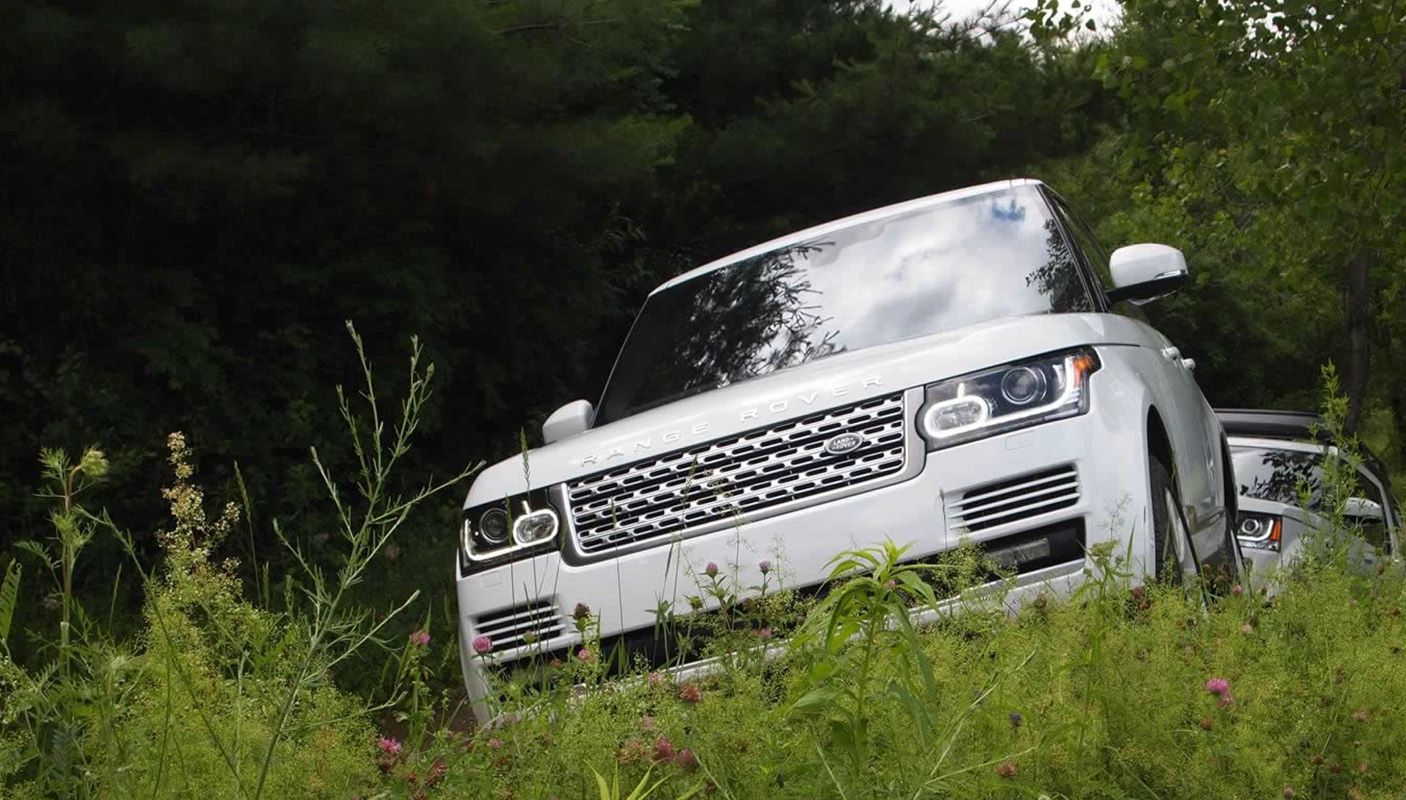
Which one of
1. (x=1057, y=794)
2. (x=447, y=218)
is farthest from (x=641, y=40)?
(x=1057, y=794)

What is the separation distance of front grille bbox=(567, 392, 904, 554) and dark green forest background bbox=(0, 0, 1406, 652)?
17.4 ft

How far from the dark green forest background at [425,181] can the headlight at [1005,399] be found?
19.1 ft

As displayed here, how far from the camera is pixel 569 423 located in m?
6.03

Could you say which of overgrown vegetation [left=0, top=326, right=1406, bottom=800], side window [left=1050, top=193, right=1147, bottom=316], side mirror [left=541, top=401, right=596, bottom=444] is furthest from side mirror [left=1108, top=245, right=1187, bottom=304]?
overgrown vegetation [left=0, top=326, right=1406, bottom=800]

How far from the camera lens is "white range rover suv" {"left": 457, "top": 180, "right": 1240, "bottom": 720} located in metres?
4.32

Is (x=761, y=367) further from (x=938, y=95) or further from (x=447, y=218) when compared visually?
(x=938, y=95)

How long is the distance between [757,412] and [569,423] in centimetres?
150

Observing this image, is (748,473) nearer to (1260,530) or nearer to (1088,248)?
(1088,248)

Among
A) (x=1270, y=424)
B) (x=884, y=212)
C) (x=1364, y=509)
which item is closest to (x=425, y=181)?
(x=884, y=212)

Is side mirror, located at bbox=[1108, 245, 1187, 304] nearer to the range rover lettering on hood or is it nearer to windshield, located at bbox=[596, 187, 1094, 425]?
windshield, located at bbox=[596, 187, 1094, 425]

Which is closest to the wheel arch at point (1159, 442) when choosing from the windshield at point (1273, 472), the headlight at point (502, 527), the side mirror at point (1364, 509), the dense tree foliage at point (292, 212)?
Answer: the side mirror at point (1364, 509)

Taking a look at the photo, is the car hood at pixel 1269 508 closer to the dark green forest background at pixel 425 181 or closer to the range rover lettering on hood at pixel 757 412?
the dark green forest background at pixel 425 181

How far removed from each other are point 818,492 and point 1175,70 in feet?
31.8

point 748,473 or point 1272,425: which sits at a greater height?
point 748,473
